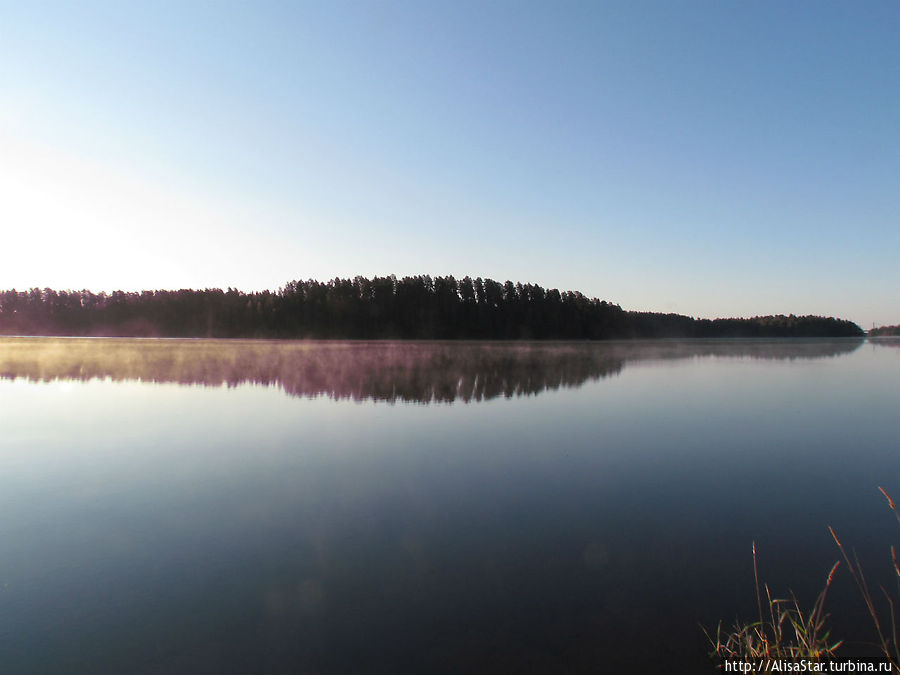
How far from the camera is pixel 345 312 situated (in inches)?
4109

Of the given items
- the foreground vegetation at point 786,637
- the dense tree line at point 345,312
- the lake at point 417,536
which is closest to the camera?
the foreground vegetation at point 786,637

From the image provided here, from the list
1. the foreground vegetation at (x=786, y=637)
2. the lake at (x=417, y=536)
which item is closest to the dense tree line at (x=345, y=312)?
the lake at (x=417, y=536)

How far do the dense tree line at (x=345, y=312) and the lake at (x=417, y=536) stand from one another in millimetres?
89545

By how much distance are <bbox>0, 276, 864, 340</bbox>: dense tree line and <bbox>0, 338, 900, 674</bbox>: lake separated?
8954 cm

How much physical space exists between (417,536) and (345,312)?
100383 mm

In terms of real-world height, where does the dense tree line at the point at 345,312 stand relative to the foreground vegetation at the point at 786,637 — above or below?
above

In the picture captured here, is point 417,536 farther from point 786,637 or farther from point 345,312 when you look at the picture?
point 345,312

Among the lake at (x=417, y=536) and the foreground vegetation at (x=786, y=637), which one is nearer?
the foreground vegetation at (x=786, y=637)

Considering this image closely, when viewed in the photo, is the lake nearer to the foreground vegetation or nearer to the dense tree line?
the foreground vegetation

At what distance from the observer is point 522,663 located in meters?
4.23

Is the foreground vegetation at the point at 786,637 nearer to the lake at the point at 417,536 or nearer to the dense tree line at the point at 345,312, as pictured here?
the lake at the point at 417,536

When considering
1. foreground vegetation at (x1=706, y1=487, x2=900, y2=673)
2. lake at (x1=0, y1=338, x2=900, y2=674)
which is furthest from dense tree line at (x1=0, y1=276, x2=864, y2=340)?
foreground vegetation at (x1=706, y1=487, x2=900, y2=673)

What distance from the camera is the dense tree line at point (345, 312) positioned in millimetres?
104938

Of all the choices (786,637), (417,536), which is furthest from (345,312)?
(786,637)
